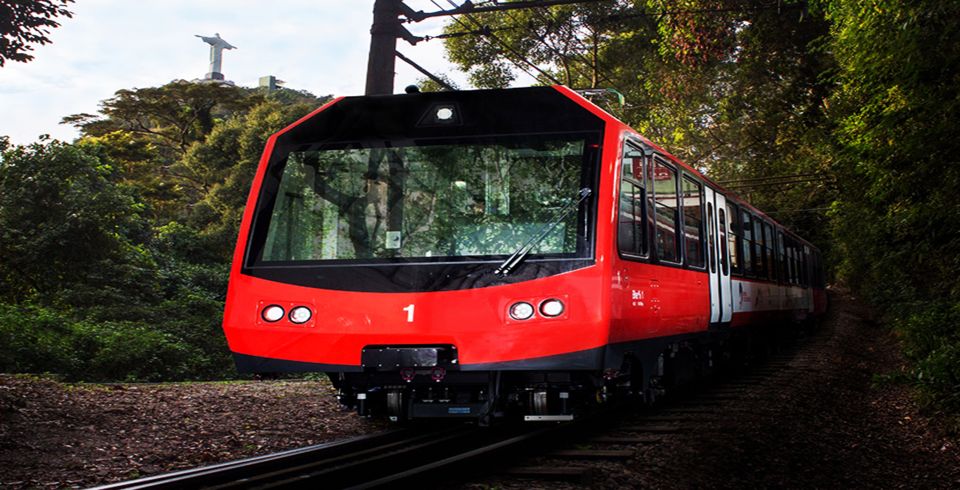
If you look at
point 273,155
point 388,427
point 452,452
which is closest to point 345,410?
point 388,427

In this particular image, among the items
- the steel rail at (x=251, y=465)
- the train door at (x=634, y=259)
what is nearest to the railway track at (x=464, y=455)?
the steel rail at (x=251, y=465)

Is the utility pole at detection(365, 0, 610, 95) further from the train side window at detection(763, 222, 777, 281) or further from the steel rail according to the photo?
the steel rail

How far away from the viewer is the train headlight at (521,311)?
6781 millimetres

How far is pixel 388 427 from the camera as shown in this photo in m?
8.58

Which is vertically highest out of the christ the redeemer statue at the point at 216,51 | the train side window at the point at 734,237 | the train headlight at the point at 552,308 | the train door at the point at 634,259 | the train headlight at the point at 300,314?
the christ the redeemer statue at the point at 216,51

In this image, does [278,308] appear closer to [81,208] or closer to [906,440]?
[906,440]

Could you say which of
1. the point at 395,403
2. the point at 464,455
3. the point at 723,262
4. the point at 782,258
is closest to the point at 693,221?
the point at 723,262

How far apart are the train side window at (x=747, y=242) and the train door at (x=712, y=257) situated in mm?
2424

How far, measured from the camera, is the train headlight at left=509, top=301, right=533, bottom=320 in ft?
22.2

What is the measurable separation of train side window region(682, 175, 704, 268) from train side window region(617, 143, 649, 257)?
5.71 ft

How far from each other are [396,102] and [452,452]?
9.20 ft

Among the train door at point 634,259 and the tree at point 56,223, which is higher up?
the tree at point 56,223

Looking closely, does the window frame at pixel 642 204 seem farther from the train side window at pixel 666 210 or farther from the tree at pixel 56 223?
the tree at pixel 56 223

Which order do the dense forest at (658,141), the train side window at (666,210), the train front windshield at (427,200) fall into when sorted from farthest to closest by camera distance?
the dense forest at (658,141)
the train side window at (666,210)
the train front windshield at (427,200)
